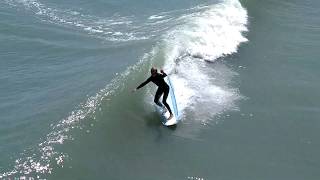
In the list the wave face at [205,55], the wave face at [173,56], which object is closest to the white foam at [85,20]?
the wave face at [173,56]

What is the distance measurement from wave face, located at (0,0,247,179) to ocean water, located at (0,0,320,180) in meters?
0.06

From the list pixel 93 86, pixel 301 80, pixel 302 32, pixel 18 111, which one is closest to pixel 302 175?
pixel 301 80

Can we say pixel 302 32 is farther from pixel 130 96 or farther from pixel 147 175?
pixel 147 175

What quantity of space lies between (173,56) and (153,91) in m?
2.97

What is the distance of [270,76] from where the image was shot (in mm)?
24266

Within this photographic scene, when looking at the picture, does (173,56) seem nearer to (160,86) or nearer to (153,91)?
(153,91)

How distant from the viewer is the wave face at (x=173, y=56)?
59.3 ft

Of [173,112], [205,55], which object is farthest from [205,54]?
[173,112]

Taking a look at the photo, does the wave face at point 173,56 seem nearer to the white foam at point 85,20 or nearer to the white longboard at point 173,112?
the white foam at point 85,20

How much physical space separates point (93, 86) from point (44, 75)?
2.68 metres

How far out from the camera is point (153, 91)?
22.1 metres

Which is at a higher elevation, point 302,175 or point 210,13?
Answer: point 210,13

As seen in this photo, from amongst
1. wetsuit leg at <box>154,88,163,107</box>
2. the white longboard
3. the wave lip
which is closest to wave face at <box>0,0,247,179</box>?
the wave lip

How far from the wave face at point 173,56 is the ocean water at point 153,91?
6 centimetres
